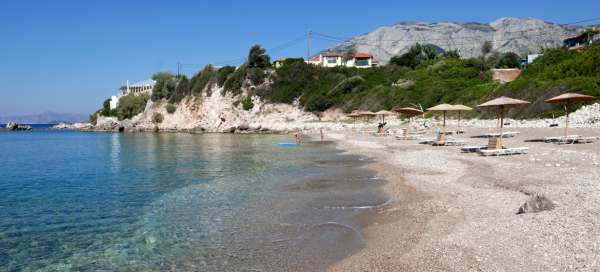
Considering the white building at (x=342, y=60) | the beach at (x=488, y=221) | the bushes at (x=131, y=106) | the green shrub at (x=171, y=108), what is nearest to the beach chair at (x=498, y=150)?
the beach at (x=488, y=221)

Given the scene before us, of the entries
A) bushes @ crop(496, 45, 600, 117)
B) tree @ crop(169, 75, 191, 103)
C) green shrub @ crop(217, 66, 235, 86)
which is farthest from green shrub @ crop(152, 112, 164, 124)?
bushes @ crop(496, 45, 600, 117)

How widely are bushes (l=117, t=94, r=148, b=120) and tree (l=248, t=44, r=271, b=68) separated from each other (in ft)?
108

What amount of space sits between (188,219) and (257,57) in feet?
223

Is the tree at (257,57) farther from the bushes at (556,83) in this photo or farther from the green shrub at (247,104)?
the bushes at (556,83)

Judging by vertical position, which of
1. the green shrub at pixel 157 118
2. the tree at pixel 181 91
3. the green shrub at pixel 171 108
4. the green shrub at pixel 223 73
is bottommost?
the green shrub at pixel 157 118

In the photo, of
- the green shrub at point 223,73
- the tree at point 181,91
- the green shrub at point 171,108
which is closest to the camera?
the green shrub at point 223,73

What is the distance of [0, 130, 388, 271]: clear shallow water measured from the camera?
691 cm

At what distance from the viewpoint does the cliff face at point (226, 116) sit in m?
60.4

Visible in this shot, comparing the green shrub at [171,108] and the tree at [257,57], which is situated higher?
the tree at [257,57]

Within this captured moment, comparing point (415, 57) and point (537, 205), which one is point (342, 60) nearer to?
point (415, 57)

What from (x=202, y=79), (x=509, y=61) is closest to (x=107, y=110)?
(x=202, y=79)

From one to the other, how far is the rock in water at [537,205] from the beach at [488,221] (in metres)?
0.13

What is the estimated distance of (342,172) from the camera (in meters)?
15.8

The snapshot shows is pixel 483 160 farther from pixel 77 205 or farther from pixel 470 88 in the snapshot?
pixel 470 88
